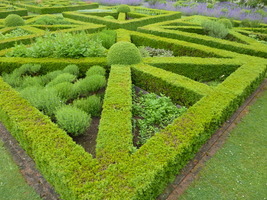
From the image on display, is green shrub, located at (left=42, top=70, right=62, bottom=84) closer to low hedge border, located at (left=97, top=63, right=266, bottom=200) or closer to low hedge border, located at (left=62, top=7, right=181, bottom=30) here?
low hedge border, located at (left=97, top=63, right=266, bottom=200)

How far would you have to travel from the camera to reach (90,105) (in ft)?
18.1

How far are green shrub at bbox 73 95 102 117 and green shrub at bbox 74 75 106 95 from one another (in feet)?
2.32

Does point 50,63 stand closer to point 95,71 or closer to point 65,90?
point 95,71

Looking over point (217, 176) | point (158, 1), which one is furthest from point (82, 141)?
point (158, 1)

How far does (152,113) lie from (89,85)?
2.11m

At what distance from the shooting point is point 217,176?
422cm

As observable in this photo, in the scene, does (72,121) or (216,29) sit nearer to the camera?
(72,121)

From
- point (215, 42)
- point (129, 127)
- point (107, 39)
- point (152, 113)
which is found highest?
point (107, 39)

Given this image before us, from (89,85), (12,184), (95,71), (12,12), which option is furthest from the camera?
(12,12)

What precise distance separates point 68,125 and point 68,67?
3239 millimetres

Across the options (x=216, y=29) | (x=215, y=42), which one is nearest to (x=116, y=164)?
(x=215, y=42)

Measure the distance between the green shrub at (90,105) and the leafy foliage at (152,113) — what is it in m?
0.98

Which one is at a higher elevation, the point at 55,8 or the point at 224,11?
the point at 55,8

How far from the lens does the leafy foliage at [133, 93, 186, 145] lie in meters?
5.05
